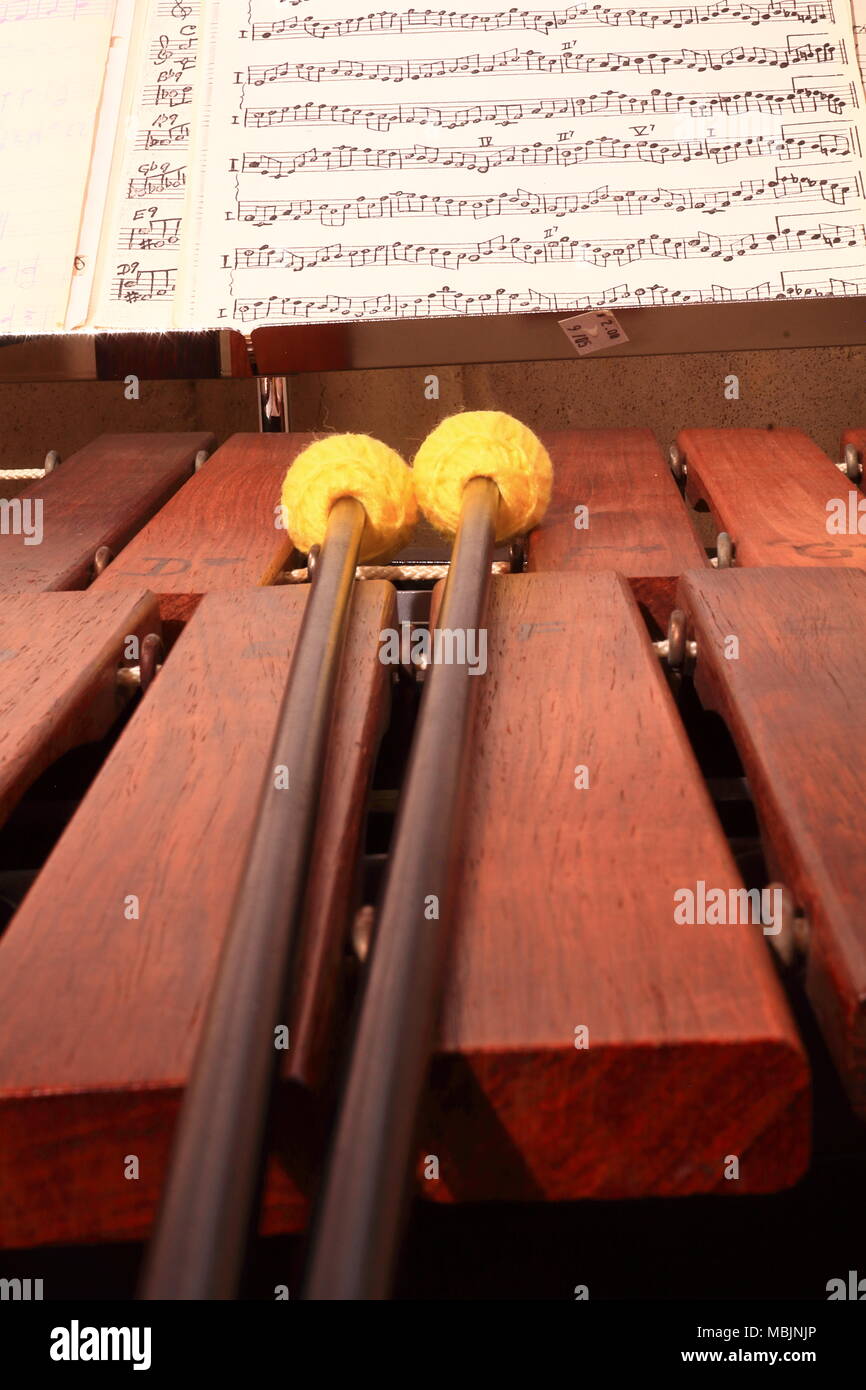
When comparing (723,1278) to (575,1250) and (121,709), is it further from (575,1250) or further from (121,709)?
(121,709)

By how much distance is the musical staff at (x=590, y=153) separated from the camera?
5.66 feet

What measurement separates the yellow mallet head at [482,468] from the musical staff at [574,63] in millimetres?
682

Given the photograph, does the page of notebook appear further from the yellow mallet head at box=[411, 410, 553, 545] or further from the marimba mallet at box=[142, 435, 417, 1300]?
the marimba mallet at box=[142, 435, 417, 1300]

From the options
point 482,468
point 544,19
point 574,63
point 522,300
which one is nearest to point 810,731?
point 482,468

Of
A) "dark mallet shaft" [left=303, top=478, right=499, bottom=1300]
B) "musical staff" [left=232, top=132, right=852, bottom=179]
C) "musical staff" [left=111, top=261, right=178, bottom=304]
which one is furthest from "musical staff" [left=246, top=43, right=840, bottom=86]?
"dark mallet shaft" [left=303, top=478, right=499, bottom=1300]

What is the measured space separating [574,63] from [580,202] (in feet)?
0.88

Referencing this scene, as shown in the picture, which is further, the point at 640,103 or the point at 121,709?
the point at 640,103

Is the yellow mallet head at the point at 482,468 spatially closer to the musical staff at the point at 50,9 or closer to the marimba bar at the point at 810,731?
the marimba bar at the point at 810,731

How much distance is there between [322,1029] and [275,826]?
5.3 inches

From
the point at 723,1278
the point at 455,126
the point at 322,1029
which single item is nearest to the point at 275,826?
the point at 322,1029

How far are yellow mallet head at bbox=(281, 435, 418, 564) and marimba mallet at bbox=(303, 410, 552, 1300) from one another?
0.98 feet
